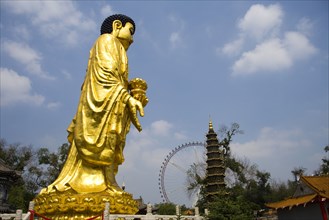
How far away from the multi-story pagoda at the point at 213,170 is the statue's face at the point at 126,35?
13.2 m

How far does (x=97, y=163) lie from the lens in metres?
7.57

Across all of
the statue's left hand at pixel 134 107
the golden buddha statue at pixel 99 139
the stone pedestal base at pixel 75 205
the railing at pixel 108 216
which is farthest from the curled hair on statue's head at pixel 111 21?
the railing at pixel 108 216

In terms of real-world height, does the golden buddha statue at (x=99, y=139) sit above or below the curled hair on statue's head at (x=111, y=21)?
below

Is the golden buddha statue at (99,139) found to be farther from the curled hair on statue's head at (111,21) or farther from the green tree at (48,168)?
the green tree at (48,168)

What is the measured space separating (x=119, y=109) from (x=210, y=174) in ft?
47.5

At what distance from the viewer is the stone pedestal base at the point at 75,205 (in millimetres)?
6801

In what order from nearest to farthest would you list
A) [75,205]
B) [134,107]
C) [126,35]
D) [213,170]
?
[75,205], [134,107], [126,35], [213,170]

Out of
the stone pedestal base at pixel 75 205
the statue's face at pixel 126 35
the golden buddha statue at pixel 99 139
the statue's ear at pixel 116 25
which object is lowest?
the stone pedestal base at pixel 75 205

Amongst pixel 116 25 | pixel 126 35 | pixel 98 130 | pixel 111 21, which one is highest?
pixel 111 21

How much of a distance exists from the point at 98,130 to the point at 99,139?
22cm

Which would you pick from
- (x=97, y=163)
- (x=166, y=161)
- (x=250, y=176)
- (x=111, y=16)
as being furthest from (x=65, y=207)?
(x=250, y=176)

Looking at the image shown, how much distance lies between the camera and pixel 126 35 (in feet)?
30.7

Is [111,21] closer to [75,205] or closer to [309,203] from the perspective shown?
[75,205]

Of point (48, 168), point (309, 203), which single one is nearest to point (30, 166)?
point (48, 168)
